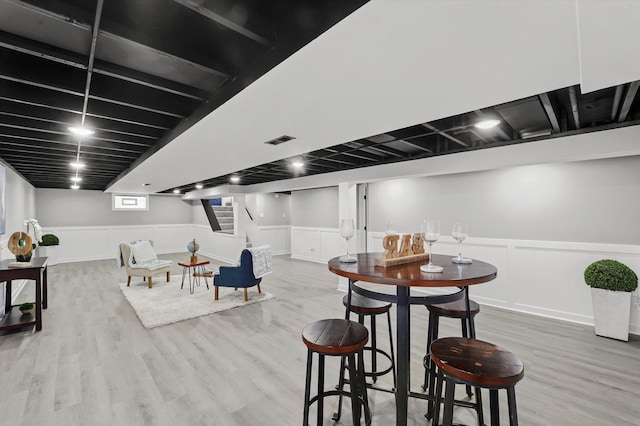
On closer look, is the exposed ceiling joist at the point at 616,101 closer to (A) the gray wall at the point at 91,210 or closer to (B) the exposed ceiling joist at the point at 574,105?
(B) the exposed ceiling joist at the point at 574,105

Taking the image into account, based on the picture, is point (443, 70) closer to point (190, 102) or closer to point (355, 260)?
point (355, 260)

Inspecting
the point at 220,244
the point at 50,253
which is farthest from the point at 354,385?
the point at 50,253

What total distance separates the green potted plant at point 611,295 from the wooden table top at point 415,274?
239cm

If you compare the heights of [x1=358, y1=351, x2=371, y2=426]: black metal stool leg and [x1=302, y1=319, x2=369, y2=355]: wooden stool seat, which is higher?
[x1=302, y1=319, x2=369, y2=355]: wooden stool seat

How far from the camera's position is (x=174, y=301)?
472 cm

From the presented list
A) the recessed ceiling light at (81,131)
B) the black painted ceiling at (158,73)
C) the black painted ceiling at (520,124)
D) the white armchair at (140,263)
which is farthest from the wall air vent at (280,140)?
the white armchair at (140,263)

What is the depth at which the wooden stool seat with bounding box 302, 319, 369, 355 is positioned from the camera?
1.58 m

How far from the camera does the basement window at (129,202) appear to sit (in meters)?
9.70

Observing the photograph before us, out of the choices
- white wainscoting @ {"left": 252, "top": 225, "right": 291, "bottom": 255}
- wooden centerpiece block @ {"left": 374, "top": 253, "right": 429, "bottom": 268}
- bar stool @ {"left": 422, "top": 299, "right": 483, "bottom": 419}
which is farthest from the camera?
white wainscoting @ {"left": 252, "top": 225, "right": 291, "bottom": 255}

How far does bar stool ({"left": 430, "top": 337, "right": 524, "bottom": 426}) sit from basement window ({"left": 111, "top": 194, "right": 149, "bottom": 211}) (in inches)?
430

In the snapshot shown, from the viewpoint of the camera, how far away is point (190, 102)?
243cm

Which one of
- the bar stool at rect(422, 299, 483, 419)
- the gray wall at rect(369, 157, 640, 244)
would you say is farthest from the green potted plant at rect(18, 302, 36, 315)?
the gray wall at rect(369, 157, 640, 244)

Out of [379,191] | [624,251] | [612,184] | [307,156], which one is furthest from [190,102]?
[624,251]

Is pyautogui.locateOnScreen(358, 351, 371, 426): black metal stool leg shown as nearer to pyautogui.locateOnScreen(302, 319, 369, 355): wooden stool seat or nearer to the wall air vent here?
pyautogui.locateOnScreen(302, 319, 369, 355): wooden stool seat
